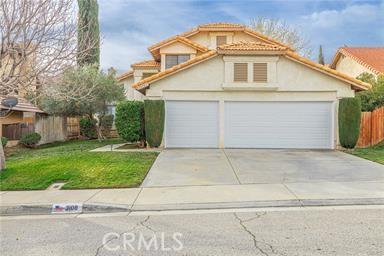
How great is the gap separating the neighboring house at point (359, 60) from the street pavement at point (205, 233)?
20932 mm

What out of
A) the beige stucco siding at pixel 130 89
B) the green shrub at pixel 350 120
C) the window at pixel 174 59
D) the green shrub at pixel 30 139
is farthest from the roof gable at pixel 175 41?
the green shrub at pixel 350 120

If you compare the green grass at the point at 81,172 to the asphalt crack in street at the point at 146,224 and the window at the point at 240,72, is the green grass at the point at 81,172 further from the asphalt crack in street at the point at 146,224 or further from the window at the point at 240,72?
the window at the point at 240,72

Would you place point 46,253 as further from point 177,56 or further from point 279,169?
point 177,56

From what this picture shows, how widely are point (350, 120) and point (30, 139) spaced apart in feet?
57.5

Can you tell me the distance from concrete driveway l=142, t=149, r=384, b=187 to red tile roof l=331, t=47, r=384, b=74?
13982 millimetres

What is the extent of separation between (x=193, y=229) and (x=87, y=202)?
268 centimetres

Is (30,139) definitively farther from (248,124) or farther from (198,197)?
(198,197)

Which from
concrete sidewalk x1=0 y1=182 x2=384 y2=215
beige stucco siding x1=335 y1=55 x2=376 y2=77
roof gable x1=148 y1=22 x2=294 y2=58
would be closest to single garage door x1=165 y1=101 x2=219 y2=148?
roof gable x1=148 y1=22 x2=294 y2=58

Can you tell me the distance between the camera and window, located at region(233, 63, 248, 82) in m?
14.3

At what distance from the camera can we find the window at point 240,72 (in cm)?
1434

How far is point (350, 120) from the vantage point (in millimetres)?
13766

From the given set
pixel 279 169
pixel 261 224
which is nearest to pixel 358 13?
pixel 279 169

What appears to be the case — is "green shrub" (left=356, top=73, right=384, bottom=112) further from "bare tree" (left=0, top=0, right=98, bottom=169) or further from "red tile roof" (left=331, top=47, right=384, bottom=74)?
"bare tree" (left=0, top=0, right=98, bottom=169)

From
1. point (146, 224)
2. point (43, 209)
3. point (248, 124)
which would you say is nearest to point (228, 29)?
point (248, 124)
